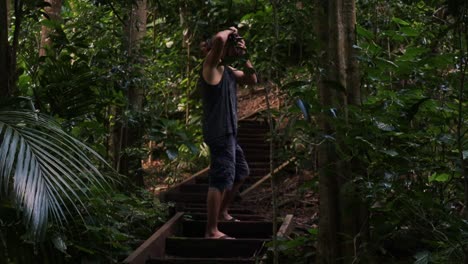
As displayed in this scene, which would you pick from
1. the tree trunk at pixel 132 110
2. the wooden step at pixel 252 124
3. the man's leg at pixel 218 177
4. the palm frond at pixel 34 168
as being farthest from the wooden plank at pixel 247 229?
the wooden step at pixel 252 124

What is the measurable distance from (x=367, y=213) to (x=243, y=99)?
1136 cm

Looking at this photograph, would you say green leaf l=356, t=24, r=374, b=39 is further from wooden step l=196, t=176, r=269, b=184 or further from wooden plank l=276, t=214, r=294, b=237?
wooden step l=196, t=176, r=269, b=184

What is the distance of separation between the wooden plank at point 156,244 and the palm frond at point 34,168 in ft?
3.34

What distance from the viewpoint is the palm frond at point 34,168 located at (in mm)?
2828

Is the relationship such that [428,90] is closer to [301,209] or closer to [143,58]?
[301,209]

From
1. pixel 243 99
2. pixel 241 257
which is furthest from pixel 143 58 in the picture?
pixel 243 99

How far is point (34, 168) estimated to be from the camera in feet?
9.86

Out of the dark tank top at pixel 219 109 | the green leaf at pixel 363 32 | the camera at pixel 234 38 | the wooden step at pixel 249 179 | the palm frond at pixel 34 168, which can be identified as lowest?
the wooden step at pixel 249 179

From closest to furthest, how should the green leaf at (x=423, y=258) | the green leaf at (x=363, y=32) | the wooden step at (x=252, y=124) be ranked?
the green leaf at (x=423, y=258) < the green leaf at (x=363, y=32) < the wooden step at (x=252, y=124)

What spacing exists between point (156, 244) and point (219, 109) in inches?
43.5

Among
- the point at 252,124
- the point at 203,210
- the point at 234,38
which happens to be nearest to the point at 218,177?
the point at 234,38

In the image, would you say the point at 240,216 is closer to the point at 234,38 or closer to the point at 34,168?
Answer: the point at 234,38

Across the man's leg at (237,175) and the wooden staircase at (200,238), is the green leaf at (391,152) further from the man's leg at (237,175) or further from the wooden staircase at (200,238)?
the man's leg at (237,175)

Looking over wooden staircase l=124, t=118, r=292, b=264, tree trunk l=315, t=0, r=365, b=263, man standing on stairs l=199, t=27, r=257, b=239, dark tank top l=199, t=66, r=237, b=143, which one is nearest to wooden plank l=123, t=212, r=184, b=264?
wooden staircase l=124, t=118, r=292, b=264
